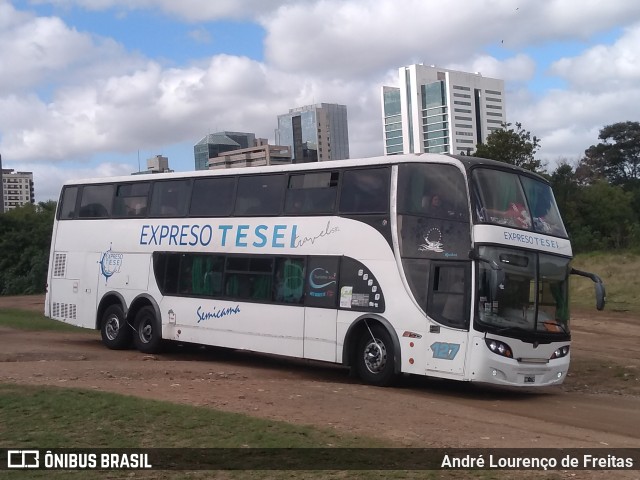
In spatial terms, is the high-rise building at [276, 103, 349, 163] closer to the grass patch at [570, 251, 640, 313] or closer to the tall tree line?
the tall tree line

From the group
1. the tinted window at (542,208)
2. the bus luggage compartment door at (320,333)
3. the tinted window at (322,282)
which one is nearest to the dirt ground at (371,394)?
the bus luggage compartment door at (320,333)

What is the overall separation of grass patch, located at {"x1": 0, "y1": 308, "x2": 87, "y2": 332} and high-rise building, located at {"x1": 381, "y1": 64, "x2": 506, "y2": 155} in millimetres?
31068

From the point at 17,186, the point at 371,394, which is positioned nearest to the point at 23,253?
the point at 371,394

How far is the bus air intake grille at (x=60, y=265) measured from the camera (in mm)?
19797

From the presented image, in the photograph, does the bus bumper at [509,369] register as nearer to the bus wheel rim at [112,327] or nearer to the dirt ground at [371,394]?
the dirt ground at [371,394]

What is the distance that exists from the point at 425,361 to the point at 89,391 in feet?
17.2

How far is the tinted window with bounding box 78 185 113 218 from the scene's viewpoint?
19031 mm

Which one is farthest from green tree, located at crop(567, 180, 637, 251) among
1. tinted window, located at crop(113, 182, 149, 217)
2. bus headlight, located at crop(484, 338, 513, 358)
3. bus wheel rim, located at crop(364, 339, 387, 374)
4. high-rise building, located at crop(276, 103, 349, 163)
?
bus headlight, located at crop(484, 338, 513, 358)

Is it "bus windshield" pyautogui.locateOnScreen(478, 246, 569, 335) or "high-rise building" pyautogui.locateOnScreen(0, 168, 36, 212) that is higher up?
"high-rise building" pyautogui.locateOnScreen(0, 168, 36, 212)

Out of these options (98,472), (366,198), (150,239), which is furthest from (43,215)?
(98,472)

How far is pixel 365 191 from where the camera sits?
1409 cm

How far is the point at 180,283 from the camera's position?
677 inches

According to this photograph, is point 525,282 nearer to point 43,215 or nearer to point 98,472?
point 98,472

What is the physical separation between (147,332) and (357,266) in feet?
20.8
